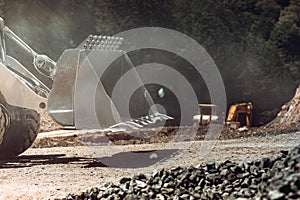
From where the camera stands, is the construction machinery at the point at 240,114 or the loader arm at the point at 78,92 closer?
the loader arm at the point at 78,92

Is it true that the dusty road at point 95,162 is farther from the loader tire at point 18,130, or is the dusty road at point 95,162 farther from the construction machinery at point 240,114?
the construction machinery at point 240,114

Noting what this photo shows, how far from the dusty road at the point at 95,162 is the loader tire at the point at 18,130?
0.14 meters

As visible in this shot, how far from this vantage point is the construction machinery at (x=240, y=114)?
35.8 ft

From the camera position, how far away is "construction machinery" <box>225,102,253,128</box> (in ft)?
35.8

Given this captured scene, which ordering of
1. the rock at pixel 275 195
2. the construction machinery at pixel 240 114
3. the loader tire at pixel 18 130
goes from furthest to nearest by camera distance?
the construction machinery at pixel 240 114 → the loader tire at pixel 18 130 → the rock at pixel 275 195

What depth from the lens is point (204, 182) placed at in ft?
13.5

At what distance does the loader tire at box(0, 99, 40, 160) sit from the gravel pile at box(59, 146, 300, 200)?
230 cm

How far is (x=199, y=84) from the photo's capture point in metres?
11.5

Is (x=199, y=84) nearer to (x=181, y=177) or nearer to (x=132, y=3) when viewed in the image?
(x=132, y=3)

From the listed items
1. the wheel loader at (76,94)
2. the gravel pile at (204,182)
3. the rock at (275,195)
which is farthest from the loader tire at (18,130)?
the rock at (275,195)

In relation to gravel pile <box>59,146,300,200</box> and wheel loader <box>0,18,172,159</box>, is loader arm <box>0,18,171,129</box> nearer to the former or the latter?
wheel loader <box>0,18,172,159</box>

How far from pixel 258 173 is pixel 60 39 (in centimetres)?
820

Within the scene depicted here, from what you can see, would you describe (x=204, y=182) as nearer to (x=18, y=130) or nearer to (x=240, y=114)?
(x=18, y=130)

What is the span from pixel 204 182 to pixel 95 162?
2.40m
